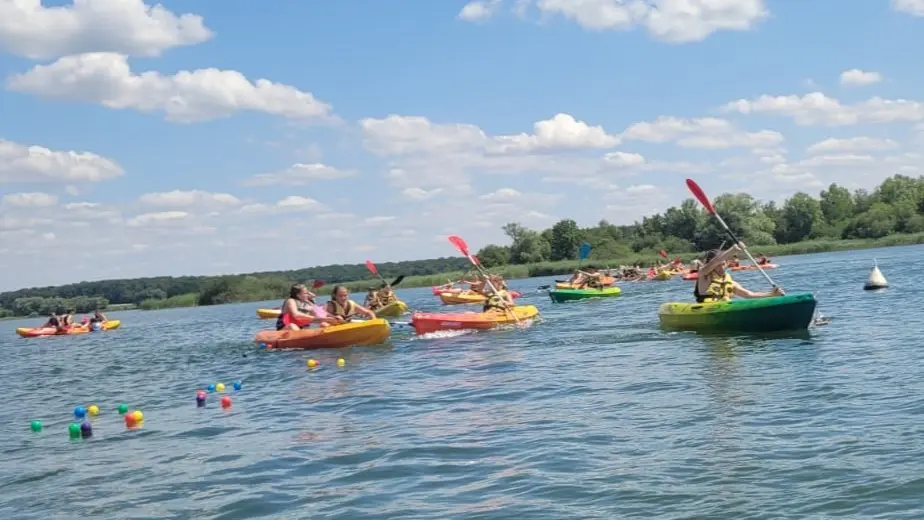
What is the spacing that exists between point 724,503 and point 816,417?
272 centimetres

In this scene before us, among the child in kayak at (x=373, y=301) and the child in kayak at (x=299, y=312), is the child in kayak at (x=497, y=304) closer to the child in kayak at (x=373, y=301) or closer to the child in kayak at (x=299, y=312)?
the child in kayak at (x=299, y=312)

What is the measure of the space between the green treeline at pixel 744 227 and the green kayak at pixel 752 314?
5713cm

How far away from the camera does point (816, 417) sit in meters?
8.15

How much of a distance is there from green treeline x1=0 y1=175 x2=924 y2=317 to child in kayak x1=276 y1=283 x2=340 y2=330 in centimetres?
5191

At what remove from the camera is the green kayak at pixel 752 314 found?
14.7 m

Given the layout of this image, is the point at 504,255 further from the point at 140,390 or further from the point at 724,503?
the point at 724,503

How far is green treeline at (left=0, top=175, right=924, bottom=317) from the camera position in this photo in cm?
7669

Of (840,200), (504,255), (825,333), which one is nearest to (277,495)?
(825,333)

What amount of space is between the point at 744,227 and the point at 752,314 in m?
68.7

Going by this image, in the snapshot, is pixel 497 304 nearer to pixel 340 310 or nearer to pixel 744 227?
pixel 340 310

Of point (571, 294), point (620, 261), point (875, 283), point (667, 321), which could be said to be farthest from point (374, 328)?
point (620, 261)

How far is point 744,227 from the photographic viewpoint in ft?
265

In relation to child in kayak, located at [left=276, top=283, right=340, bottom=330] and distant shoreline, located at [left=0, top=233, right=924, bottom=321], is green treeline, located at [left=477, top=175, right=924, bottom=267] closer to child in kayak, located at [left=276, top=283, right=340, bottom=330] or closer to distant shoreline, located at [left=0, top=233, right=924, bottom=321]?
distant shoreline, located at [left=0, top=233, right=924, bottom=321]

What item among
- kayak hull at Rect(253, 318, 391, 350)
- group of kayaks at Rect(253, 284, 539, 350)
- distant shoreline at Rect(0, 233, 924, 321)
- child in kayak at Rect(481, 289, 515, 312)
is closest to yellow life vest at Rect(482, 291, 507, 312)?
child in kayak at Rect(481, 289, 515, 312)
